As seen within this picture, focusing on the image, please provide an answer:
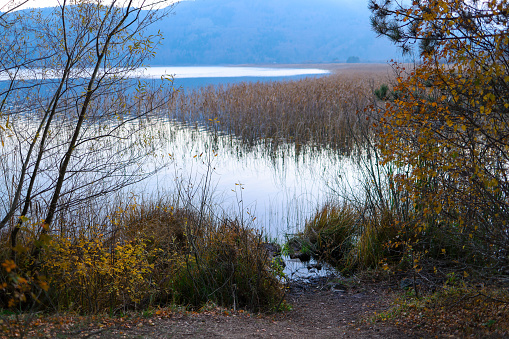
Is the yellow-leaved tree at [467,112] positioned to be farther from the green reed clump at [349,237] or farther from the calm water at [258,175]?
the calm water at [258,175]

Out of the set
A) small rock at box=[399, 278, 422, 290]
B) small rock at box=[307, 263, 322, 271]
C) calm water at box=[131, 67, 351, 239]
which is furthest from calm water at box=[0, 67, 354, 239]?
small rock at box=[399, 278, 422, 290]

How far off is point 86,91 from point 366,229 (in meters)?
4.13

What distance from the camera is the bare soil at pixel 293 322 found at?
11.4ft

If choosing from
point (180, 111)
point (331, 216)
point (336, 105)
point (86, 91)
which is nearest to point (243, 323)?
point (86, 91)

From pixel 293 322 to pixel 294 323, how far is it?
0.13 feet

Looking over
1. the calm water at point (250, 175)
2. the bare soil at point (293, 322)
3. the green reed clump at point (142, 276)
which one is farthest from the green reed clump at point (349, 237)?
the green reed clump at point (142, 276)

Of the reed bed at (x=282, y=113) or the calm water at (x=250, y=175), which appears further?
the reed bed at (x=282, y=113)

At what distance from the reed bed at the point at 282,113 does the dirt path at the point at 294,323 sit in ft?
22.6

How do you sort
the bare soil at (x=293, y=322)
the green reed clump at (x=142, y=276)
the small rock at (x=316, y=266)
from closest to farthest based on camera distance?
the bare soil at (x=293, y=322) < the green reed clump at (x=142, y=276) < the small rock at (x=316, y=266)

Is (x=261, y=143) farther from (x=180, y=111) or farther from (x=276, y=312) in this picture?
(x=276, y=312)

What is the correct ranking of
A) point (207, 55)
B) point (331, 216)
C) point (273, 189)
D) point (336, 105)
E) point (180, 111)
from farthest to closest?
point (207, 55) < point (180, 111) < point (336, 105) < point (273, 189) < point (331, 216)

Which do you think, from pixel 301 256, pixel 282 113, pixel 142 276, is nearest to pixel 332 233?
pixel 301 256

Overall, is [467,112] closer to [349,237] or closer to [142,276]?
[349,237]

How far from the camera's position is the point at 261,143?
13375mm
